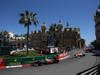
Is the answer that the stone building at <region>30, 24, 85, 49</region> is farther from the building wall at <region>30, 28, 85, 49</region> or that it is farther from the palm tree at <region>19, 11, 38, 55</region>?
the palm tree at <region>19, 11, 38, 55</region>

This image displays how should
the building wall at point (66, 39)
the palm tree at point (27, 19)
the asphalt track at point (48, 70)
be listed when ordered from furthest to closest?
the building wall at point (66, 39) < the palm tree at point (27, 19) < the asphalt track at point (48, 70)

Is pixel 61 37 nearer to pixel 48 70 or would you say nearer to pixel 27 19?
pixel 27 19

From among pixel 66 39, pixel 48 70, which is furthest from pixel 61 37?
pixel 48 70

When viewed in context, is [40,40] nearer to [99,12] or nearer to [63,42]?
[63,42]

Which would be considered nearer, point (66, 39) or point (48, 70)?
point (48, 70)

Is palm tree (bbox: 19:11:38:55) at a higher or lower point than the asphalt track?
higher

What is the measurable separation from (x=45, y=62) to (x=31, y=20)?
79.3 feet

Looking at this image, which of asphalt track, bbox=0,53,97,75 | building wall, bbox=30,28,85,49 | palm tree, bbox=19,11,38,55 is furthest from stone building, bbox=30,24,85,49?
asphalt track, bbox=0,53,97,75

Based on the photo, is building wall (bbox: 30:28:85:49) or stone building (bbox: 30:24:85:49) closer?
stone building (bbox: 30:24:85:49)

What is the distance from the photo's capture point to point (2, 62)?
3225 centimetres

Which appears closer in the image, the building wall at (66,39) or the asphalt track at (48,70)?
the asphalt track at (48,70)

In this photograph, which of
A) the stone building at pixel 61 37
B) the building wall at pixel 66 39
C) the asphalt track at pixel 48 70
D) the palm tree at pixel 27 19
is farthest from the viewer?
the building wall at pixel 66 39

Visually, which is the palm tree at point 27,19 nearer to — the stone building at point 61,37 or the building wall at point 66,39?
the stone building at point 61,37

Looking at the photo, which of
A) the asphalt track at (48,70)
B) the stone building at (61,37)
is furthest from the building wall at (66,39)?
the asphalt track at (48,70)
